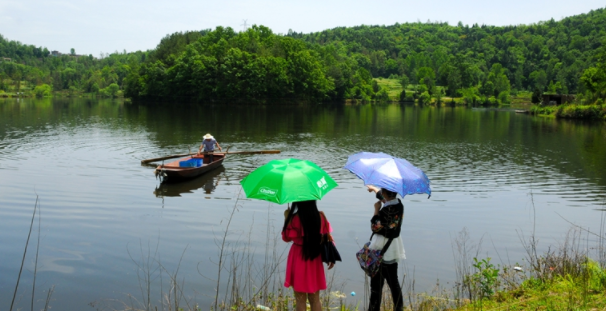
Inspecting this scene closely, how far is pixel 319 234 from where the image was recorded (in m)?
5.54

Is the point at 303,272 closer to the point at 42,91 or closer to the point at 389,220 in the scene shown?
the point at 389,220

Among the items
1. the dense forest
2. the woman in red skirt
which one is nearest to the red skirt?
the woman in red skirt

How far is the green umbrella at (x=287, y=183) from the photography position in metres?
5.23

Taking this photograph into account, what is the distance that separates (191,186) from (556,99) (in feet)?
232

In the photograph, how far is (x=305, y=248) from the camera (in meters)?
5.57

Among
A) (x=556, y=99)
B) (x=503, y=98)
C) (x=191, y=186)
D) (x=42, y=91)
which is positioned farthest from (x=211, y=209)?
(x=42, y=91)

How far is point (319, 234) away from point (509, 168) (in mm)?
20116

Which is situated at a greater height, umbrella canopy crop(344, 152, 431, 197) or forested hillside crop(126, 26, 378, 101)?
forested hillside crop(126, 26, 378, 101)

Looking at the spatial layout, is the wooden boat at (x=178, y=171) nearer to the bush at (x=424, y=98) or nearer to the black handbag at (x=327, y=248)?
the black handbag at (x=327, y=248)

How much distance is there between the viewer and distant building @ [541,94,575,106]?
7256 centimetres

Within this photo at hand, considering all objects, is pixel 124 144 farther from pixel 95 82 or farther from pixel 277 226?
pixel 95 82

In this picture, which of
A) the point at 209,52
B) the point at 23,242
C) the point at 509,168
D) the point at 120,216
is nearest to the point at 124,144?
the point at 120,216

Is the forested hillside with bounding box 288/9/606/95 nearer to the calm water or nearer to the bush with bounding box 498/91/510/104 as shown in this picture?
the bush with bounding box 498/91/510/104

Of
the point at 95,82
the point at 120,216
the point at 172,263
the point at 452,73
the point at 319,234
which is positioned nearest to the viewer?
the point at 319,234
